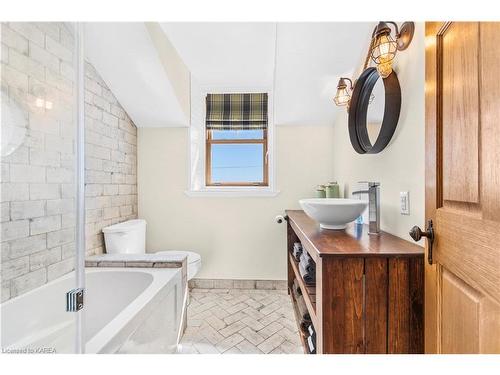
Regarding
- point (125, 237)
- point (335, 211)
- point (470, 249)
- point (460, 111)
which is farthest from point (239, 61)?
point (470, 249)

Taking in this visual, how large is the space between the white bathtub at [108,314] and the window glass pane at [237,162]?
1.38 metres

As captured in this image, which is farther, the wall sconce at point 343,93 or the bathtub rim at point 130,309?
the wall sconce at point 343,93

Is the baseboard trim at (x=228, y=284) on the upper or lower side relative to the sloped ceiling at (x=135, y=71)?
lower

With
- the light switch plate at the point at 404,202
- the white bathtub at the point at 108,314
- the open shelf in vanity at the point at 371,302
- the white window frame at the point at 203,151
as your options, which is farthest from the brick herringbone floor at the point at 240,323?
the light switch plate at the point at 404,202

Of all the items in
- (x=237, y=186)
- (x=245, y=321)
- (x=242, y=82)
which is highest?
(x=242, y=82)

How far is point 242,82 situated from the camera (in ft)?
9.06

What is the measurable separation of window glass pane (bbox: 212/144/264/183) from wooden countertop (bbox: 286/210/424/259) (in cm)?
153

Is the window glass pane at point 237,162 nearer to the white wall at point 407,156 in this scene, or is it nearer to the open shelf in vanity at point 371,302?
the white wall at point 407,156

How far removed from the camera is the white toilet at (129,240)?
212cm

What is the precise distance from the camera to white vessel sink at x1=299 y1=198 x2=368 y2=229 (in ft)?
4.34

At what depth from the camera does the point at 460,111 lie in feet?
2.28
